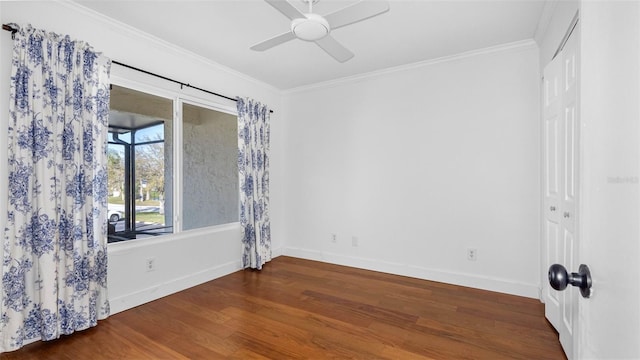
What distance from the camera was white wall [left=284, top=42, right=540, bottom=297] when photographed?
3000mm

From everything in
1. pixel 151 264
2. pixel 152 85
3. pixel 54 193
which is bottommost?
pixel 151 264

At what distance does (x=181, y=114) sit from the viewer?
10.7 ft

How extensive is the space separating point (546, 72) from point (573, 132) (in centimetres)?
88

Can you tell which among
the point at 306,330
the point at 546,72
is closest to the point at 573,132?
the point at 546,72

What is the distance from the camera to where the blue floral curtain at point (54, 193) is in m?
1.98

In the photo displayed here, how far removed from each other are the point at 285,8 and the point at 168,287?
9.58ft

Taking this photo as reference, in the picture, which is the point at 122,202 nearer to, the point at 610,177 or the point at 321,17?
the point at 321,17

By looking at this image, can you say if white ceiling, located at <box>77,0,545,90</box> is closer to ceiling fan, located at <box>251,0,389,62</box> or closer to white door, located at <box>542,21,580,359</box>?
ceiling fan, located at <box>251,0,389,62</box>

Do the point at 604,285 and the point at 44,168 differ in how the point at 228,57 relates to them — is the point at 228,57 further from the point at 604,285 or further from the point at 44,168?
the point at 604,285

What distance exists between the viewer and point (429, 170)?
347 centimetres

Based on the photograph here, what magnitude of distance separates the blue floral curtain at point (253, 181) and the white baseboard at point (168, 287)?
0.96 feet

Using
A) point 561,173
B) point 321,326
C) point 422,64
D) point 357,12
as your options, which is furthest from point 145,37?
point 561,173

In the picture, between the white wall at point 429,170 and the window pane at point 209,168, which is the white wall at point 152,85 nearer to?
the window pane at point 209,168

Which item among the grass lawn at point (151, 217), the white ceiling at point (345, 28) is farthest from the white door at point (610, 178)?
the grass lawn at point (151, 217)
